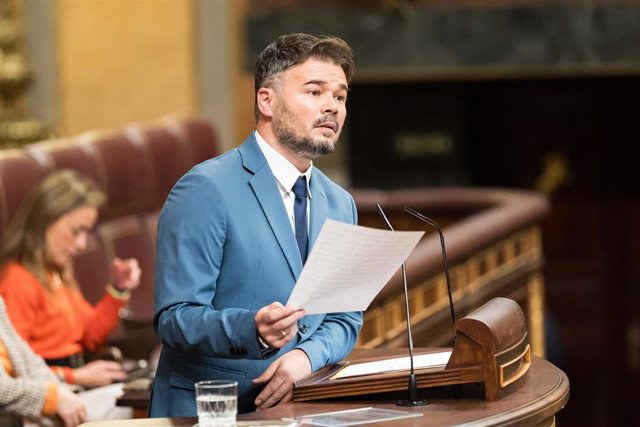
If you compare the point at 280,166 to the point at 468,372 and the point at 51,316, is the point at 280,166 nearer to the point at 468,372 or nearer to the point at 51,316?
the point at 468,372

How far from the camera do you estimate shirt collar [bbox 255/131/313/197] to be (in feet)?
9.41

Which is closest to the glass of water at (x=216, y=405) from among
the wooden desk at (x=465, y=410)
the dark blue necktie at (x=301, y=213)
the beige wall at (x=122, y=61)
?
the wooden desk at (x=465, y=410)

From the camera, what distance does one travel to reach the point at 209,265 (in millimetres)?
2727

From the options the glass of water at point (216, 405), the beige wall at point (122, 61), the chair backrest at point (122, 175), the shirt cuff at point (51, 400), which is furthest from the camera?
the beige wall at point (122, 61)

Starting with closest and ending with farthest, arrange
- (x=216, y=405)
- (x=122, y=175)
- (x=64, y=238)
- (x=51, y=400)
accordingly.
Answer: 1. (x=216, y=405)
2. (x=51, y=400)
3. (x=64, y=238)
4. (x=122, y=175)

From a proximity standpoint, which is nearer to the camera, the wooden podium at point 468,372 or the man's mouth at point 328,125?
the wooden podium at point 468,372

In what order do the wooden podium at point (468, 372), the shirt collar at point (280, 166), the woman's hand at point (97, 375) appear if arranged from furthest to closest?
1. the woman's hand at point (97, 375)
2. the shirt collar at point (280, 166)
3. the wooden podium at point (468, 372)

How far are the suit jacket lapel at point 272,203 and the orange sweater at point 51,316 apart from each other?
6.26 feet

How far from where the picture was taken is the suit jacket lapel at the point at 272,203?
2803 millimetres

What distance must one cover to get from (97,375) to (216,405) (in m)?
2.00

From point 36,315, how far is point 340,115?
211cm

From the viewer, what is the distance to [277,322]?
2539mm

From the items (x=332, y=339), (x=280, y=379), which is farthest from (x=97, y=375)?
(x=280, y=379)

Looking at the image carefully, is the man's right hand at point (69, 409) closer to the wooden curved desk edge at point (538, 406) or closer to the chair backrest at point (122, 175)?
the wooden curved desk edge at point (538, 406)
